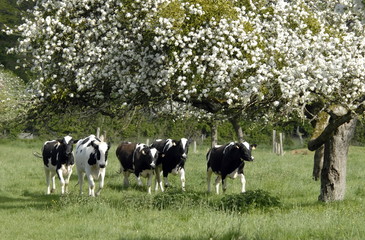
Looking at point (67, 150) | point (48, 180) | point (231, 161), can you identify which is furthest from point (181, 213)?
point (48, 180)

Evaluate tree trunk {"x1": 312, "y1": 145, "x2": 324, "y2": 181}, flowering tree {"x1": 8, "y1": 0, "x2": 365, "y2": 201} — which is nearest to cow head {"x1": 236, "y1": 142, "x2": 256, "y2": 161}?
tree trunk {"x1": 312, "y1": 145, "x2": 324, "y2": 181}

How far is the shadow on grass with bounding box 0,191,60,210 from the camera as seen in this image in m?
19.6

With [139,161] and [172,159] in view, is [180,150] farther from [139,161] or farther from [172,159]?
[139,161]

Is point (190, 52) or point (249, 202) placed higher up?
point (190, 52)

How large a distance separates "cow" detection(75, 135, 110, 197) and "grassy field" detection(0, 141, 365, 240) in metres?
0.74

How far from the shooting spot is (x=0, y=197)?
73.5 ft

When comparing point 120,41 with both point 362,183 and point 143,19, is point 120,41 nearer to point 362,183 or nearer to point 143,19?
point 143,19

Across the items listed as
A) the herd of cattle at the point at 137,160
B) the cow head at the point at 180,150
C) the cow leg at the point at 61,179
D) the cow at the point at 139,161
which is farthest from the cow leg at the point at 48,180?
the cow head at the point at 180,150

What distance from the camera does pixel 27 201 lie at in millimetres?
21250

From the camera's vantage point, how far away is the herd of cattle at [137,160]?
2236 cm

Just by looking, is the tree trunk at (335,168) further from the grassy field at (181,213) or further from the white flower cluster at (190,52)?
the white flower cluster at (190,52)

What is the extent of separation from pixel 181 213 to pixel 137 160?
933 centimetres

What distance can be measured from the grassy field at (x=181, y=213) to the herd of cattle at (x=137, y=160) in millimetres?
760

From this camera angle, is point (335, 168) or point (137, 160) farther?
point (137, 160)
